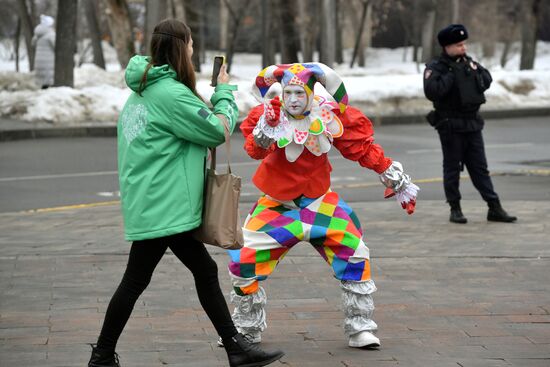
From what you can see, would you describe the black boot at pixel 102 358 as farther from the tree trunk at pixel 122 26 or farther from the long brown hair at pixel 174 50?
the tree trunk at pixel 122 26

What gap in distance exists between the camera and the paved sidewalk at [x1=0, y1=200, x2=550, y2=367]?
5.68 m

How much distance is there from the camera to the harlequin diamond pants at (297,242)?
5793 mm

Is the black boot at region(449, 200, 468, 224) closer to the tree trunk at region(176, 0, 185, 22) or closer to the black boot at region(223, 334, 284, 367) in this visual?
the black boot at region(223, 334, 284, 367)

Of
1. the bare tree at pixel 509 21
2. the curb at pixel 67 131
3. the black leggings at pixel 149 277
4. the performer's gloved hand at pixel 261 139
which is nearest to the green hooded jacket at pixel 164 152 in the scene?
A: the black leggings at pixel 149 277

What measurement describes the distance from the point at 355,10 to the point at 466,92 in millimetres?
44665

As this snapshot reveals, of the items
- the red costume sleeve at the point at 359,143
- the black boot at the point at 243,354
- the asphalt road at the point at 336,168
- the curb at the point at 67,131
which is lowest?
the curb at the point at 67,131

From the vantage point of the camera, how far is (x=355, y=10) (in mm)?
53750

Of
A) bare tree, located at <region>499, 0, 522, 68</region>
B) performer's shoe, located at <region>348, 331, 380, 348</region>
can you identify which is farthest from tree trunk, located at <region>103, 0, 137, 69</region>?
performer's shoe, located at <region>348, 331, 380, 348</region>

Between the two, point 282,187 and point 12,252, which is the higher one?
point 282,187

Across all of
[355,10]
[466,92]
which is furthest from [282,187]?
[355,10]

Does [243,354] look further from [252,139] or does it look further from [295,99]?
[295,99]

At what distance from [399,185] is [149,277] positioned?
56.9 inches

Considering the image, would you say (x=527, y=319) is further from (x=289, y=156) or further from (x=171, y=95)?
(x=171, y=95)

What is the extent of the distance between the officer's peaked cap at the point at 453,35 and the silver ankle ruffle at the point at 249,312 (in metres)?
4.30
